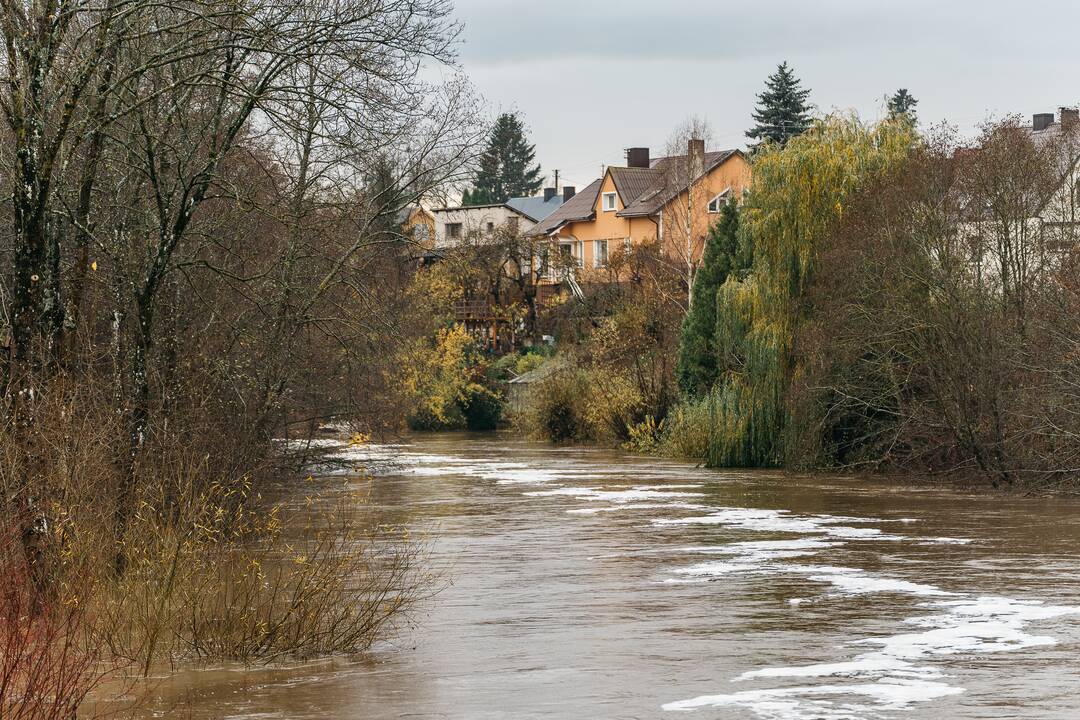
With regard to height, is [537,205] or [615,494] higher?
[537,205]

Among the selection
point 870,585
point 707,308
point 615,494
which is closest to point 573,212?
point 707,308

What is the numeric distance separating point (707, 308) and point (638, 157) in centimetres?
4768

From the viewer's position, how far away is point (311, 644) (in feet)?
46.5

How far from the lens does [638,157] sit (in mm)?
89062

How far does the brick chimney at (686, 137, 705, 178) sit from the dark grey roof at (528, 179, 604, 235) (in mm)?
8284

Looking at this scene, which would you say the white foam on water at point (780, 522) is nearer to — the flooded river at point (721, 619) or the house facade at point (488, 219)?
the flooded river at point (721, 619)

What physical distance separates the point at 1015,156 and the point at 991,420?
5.64 m

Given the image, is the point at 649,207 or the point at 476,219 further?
the point at 476,219

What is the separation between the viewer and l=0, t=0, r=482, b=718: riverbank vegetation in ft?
43.3

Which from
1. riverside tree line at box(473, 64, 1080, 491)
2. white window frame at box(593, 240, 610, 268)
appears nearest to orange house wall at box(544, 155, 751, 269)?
white window frame at box(593, 240, 610, 268)

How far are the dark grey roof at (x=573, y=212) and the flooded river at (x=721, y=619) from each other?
175ft

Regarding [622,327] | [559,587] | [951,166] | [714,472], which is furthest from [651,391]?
[559,587]

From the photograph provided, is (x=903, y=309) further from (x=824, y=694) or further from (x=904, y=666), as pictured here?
(x=824, y=694)

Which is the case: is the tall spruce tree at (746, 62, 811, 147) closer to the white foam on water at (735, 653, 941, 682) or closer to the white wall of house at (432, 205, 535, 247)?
the white wall of house at (432, 205, 535, 247)
